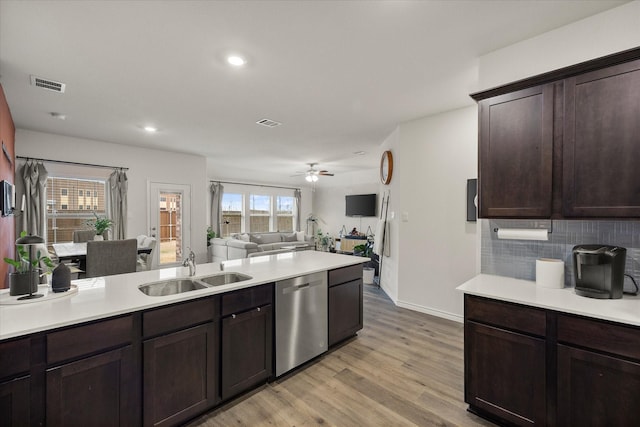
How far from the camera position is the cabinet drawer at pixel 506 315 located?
166cm

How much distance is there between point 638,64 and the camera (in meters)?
1.61

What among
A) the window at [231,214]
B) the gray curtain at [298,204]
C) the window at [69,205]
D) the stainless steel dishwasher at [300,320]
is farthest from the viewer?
the gray curtain at [298,204]

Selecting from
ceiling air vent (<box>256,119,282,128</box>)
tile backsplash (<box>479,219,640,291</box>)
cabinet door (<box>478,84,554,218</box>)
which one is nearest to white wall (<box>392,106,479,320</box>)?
tile backsplash (<box>479,219,640,291</box>)

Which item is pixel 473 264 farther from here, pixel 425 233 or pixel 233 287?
pixel 233 287

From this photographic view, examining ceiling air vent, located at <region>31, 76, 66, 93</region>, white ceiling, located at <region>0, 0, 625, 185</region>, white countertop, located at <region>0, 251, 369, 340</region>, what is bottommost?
white countertop, located at <region>0, 251, 369, 340</region>

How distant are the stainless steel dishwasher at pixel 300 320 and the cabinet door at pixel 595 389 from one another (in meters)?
1.72

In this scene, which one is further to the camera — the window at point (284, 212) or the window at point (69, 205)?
the window at point (284, 212)

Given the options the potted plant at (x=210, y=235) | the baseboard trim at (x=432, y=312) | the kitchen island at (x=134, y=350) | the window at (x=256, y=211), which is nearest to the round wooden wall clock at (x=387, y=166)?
the baseboard trim at (x=432, y=312)

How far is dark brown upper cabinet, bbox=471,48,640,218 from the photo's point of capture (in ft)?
5.43

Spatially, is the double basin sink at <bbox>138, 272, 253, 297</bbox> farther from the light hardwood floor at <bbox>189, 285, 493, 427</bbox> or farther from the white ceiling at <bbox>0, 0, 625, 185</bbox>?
the white ceiling at <bbox>0, 0, 625, 185</bbox>

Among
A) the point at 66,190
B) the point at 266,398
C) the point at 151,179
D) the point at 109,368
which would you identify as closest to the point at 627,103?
the point at 266,398

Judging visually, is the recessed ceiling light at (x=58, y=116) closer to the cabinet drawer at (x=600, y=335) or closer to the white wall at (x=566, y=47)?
the white wall at (x=566, y=47)

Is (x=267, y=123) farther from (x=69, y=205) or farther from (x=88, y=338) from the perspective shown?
(x=69, y=205)

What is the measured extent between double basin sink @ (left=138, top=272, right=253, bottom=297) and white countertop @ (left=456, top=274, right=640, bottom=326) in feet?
5.90
